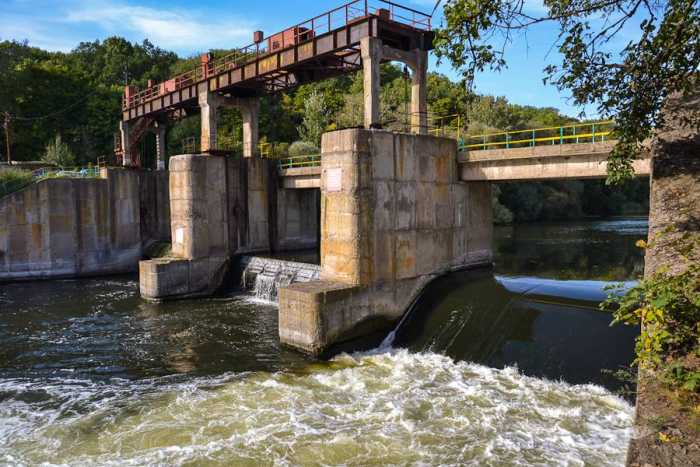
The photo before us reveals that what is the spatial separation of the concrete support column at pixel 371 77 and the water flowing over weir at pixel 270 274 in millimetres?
5954

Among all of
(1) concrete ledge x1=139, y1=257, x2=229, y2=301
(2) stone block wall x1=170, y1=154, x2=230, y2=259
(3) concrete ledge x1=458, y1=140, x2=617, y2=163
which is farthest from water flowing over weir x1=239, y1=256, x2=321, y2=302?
(3) concrete ledge x1=458, y1=140, x2=617, y2=163

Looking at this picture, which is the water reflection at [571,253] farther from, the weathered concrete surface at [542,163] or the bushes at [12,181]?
the bushes at [12,181]

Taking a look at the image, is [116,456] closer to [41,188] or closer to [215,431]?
[215,431]

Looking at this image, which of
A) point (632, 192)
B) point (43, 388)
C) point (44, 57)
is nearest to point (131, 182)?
point (43, 388)

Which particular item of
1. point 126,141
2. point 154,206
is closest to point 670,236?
point 154,206

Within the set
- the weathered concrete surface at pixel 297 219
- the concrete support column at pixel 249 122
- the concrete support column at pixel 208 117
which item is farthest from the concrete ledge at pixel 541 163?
the concrete support column at pixel 208 117

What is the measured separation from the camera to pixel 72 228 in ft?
88.9

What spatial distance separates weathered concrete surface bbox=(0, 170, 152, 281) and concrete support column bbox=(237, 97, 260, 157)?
7.50m

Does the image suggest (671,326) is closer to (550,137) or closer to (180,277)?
(550,137)

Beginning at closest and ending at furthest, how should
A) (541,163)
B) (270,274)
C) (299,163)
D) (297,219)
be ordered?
1. (541,163)
2. (270,274)
3. (299,163)
4. (297,219)

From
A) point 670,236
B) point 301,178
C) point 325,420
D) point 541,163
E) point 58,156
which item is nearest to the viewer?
point 670,236

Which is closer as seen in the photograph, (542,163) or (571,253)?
(542,163)

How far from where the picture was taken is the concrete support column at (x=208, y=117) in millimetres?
24828

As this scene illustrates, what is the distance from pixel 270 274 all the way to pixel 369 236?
24.9ft
